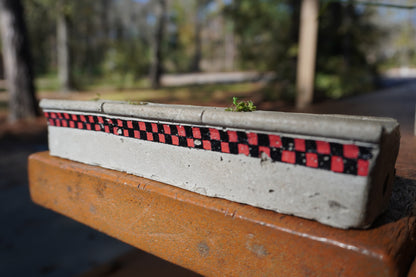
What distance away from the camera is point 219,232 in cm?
162

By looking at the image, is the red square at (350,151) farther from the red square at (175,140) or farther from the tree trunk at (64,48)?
the tree trunk at (64,48)

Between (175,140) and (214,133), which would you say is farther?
(175,140)

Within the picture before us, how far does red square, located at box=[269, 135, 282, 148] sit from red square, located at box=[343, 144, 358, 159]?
0.87 ft

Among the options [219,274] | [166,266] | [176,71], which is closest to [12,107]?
[166,266]

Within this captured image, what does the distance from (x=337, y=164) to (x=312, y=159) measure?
10cm

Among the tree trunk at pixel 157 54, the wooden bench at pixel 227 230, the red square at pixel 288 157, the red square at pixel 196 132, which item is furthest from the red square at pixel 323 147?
the tree trunk at pixel 157 54

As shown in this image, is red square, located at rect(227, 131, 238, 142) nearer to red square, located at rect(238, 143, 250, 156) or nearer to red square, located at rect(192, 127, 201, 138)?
red square, located at rect(238, 143, 250, 156)

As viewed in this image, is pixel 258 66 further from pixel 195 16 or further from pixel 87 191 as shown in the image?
pixel 195 16

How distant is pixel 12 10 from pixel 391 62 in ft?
108

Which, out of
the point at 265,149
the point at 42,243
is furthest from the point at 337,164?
the point at 42,243

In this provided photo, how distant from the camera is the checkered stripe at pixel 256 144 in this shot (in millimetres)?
1283

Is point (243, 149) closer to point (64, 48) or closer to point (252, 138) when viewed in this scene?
point (252, 138)

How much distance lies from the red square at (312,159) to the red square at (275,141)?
0.13 metres

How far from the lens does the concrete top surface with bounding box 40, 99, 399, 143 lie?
1226 mm
